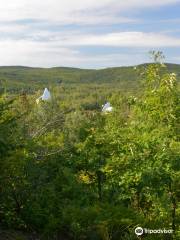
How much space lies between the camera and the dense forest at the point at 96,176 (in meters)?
11.3

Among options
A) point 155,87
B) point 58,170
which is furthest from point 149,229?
point 155,87

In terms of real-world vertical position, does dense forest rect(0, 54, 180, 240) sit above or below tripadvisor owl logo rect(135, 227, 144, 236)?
above

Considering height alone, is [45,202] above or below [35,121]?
below

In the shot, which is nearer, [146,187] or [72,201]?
[146,187]

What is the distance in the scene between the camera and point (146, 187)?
11391 millimetres

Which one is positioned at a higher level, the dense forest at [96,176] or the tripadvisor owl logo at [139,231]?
the dense forest at [96,176]

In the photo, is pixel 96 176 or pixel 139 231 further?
pixel 96 176

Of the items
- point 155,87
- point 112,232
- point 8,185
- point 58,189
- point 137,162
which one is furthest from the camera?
point 155,87

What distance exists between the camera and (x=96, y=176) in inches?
581

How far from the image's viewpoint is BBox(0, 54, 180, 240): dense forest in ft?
37.0

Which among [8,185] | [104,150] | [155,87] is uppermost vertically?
[155,87]

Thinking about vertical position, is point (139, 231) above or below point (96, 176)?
below

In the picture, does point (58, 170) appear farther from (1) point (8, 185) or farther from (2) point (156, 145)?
(2) point (156, 145)

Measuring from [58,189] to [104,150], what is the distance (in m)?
2.16
